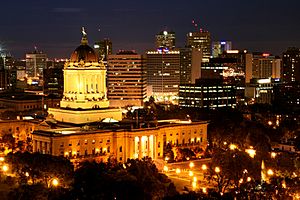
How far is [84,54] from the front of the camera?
10006 cm

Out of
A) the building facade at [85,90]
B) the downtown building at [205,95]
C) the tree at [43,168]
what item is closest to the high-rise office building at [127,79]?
the downtown building at [205,95]

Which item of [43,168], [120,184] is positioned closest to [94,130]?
[43,168]

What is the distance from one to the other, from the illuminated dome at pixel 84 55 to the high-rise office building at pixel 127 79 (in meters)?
72.2

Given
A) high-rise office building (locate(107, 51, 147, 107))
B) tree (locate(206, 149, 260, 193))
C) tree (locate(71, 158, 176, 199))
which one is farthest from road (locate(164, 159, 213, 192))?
high-rise office building (locate(107, 51, 147, 107))

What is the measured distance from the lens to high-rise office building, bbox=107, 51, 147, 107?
175 meters

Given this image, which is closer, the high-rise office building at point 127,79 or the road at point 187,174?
the road at point 187,174

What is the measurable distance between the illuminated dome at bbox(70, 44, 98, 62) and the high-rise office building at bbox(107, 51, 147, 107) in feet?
237

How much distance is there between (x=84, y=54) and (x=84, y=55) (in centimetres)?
24

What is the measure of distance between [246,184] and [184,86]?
102788 millimetres

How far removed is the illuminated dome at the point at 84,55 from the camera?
327 feet

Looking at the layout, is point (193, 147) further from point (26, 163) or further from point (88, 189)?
point (88, 189)

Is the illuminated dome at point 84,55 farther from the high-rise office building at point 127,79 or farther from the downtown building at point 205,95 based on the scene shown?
the high-rise office building at point 127,79

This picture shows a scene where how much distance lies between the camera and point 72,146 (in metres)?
87.1

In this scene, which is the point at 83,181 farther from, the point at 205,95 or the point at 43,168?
the point at 205,95
